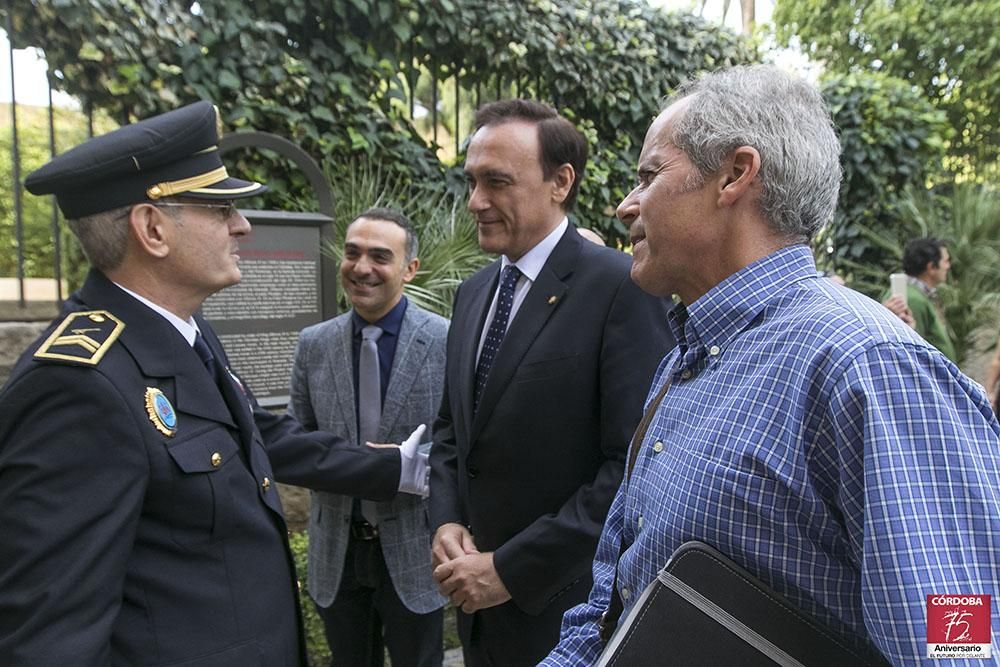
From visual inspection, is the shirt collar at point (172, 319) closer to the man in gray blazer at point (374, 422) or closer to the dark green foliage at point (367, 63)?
the man in gray blazer at point (374, 422)

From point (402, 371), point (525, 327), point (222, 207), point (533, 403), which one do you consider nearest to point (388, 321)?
point (402, 371)

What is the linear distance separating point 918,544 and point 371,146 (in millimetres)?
5119

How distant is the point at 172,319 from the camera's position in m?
2.00

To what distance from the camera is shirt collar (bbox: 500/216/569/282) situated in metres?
2.59

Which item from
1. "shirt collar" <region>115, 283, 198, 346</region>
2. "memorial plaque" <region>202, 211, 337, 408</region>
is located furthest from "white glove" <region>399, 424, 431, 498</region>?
"memorial plaque" <region>202, 211, 337, 408</region>

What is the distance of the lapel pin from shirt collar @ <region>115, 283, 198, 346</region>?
0.77ft

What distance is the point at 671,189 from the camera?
1437 millimetres

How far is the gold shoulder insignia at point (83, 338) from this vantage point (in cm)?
167

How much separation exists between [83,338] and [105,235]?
316 mm

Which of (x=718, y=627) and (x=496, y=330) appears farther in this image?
(x=496, y=330)

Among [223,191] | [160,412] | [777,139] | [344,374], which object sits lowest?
[344,374]

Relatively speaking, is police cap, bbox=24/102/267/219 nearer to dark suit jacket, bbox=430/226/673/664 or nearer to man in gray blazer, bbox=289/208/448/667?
dark suit jacket, bbox=430/226/673/664

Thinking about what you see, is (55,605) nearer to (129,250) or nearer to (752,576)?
(129,250)

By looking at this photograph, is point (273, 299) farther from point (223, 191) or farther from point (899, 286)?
point (899, 286)
